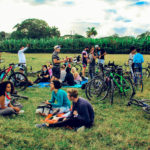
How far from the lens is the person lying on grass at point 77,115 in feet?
14.9

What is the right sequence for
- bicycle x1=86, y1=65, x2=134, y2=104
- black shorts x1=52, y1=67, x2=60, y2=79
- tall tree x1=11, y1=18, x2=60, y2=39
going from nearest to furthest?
bicycle x1=86, y1=65, x2=134, y2=104 → black shorts x1=52, y1=67, x2=60, y2=79 → tall tree x1=11, y1=18, x2=60, y2=39

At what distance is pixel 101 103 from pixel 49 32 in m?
60.7

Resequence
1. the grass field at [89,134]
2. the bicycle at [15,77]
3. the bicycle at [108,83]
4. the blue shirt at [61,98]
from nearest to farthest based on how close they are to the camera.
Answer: the grass field at [89,134] → the blue shirt at [61,98] → the bicycle at [108,83] → the bicycle at [15,77]

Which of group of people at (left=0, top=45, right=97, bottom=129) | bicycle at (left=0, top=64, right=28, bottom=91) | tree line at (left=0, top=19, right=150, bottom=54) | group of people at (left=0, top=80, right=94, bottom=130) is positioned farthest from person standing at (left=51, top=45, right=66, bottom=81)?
tree line at (left=0, top=19, right=150, bottom=54)

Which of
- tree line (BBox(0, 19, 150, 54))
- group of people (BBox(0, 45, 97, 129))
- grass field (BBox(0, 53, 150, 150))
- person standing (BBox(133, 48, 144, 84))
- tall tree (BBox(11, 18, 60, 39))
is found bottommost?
grass field (BBox(0, 53, 150, 150))

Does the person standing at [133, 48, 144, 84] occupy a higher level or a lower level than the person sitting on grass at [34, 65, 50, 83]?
higher

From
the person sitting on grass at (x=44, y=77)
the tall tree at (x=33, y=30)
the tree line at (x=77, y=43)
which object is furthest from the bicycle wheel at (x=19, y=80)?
the tall tree at (x=33, y=30)

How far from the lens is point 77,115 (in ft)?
15.1

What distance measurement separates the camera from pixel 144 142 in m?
4.13

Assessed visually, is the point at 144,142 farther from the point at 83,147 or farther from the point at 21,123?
the point at 21,123

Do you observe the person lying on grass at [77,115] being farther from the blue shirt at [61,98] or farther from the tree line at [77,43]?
the tree line at [77,43]

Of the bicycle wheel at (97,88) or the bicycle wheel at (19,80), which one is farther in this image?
the bicycle wheel at (19,80)

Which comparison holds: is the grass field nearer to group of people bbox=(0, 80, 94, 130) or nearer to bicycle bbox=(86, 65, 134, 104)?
group of people bbox=(0, 80, 94, 130)

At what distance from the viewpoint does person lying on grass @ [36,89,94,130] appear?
455 cm
